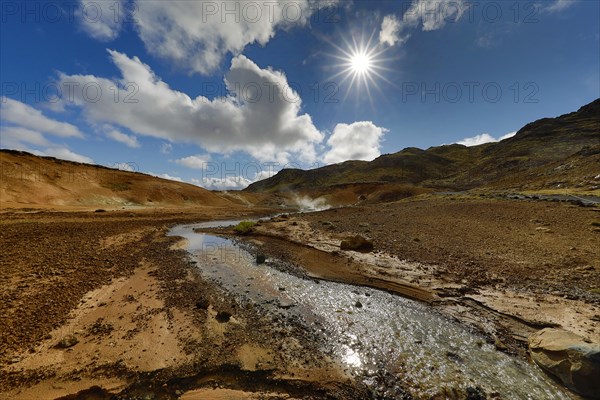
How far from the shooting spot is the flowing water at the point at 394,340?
6.09 metres

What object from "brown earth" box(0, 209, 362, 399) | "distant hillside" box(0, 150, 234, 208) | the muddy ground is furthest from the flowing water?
"distant hillside" box(0, 150, 234, 208)

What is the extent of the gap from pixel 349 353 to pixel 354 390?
1.25m

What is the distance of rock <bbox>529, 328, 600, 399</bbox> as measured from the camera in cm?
553

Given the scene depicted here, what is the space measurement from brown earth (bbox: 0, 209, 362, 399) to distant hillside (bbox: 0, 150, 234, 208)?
37211 millimetres

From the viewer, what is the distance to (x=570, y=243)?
46.4 ft

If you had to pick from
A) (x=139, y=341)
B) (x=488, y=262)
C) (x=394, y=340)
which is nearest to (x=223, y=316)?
(x=139, y=341)

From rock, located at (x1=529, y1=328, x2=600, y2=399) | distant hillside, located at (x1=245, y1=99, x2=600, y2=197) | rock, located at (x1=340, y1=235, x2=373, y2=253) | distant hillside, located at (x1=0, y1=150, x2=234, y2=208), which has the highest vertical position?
distant hillside, located at (x1=245, y1=99, x2=600, y2=197)

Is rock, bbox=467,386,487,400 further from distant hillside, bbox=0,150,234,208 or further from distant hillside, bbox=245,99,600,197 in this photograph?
distant hillside, bbox=0,150,234,208

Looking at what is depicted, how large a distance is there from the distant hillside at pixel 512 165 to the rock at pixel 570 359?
41071 mm

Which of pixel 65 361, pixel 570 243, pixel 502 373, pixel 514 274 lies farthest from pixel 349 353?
pixel 570 243

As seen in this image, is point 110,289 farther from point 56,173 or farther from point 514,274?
point 56,173

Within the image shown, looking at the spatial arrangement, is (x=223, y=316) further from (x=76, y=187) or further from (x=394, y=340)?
(x=76, y=187)

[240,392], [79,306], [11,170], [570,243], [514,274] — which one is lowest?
[240,392]

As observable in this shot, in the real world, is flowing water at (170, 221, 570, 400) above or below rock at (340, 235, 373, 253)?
below
